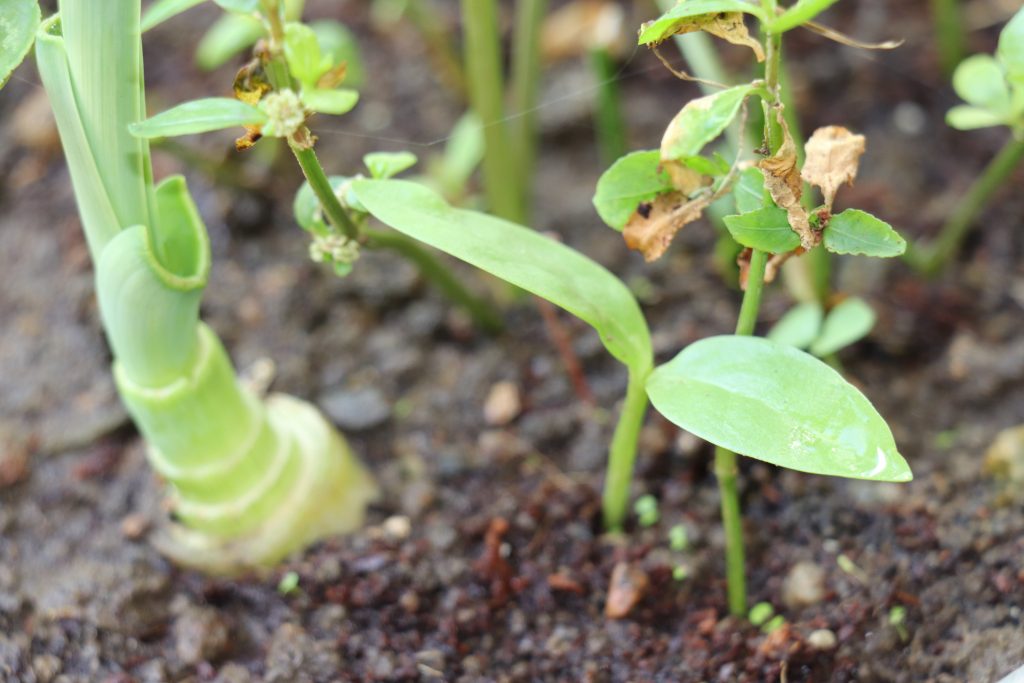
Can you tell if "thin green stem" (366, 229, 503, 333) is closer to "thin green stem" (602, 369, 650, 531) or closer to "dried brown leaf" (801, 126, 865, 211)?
"thin green stem" (602, 369, 650, 531)

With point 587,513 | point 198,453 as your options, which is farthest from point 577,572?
point 198,453

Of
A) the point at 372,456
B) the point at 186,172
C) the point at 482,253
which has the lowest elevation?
the point at 372,456

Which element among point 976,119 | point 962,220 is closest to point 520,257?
point 976,119

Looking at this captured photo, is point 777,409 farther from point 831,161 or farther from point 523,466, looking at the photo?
point 523,466

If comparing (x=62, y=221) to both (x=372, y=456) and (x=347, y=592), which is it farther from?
(x=347, y=592)

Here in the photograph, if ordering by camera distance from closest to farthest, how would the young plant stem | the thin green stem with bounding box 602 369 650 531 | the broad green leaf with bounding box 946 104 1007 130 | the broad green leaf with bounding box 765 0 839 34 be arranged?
1. the broad green leaf with bounding box 765 0 839 34
2. the thin green stem with bounding box 602 369 650 531
3. the broad green leaf with bounding box 946 104 1007 130
4. the young plant stem

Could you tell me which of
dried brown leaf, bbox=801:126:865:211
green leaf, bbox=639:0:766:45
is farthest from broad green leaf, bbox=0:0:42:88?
dried brown leaf, bbox=801:126:865:211
